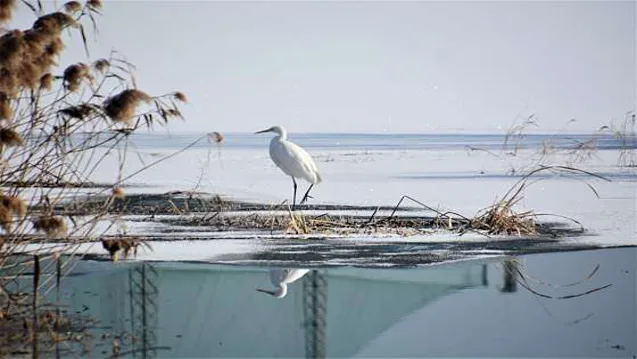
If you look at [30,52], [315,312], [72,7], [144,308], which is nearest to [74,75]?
[30,52]

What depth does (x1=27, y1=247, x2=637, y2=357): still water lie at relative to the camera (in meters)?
4.18

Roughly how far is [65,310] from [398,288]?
197 cm

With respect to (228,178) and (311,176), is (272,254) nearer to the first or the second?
(311,176)

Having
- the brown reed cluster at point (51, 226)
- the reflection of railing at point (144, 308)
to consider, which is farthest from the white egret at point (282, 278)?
the brown reed cluster at point (51, 226)

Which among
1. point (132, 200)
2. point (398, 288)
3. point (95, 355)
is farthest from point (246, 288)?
point (132, 200)

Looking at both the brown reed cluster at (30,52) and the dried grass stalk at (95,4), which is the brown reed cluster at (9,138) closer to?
the brown reed cluster at (30,52)

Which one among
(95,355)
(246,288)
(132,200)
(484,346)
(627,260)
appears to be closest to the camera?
(95,355)

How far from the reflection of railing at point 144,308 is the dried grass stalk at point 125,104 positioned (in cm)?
106

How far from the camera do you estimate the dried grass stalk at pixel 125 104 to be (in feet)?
12.1

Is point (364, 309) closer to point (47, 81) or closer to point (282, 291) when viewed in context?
point (282, 291)

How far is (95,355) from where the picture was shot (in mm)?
3918

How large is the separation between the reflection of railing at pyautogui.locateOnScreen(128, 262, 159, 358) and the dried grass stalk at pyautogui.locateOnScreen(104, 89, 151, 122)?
106 centimetres

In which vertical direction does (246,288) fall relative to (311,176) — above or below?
below

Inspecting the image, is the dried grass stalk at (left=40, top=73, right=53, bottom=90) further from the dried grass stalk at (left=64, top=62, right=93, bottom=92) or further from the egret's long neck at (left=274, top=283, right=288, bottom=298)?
the egret's long neck at (left=274, top=283, right=288, bottom=298)
